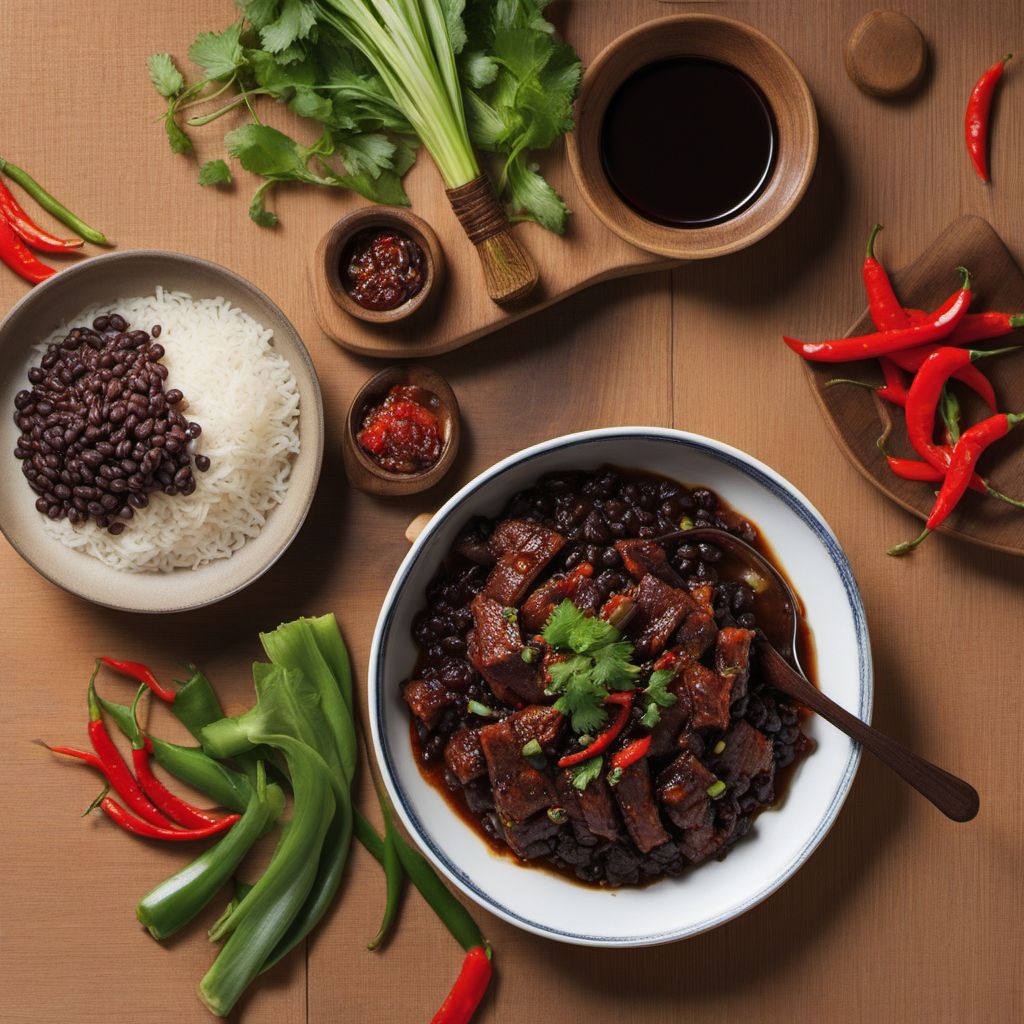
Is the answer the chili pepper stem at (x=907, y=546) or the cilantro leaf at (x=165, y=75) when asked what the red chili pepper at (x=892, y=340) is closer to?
the chili pepper stem at (x=907, y=546)

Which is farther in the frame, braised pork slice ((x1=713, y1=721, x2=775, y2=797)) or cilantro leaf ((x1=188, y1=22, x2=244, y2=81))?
cilantro leaf ((x1=188, y1=22, x2=244, y2=81))

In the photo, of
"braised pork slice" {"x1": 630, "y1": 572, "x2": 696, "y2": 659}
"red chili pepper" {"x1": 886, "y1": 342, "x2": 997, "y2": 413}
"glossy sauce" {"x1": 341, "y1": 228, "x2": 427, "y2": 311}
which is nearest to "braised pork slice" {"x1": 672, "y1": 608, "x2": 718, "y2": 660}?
"braised pork slice" {"x1": 630, "y1": 572, "x2": 696, "y2": 659}

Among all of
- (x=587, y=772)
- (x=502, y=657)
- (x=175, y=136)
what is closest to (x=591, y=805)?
(x=587, y=772)

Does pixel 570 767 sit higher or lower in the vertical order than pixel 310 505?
lower

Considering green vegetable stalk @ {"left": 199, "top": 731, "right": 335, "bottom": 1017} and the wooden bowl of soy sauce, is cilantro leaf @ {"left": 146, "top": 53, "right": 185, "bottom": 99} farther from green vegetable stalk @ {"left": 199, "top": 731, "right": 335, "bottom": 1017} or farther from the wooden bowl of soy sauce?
green vegetable stalk @ {"left": 199, "top": 731, "right": 335, "bottom": 1017}

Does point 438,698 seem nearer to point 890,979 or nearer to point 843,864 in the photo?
point 843,864

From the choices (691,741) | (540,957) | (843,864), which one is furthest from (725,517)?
(540,957)
